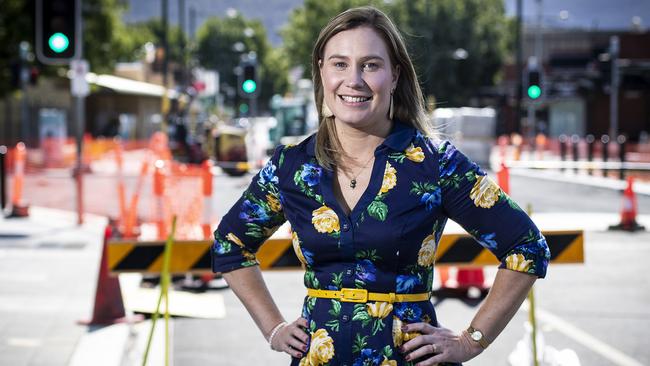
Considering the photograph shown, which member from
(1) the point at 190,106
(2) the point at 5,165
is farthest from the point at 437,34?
(2) the point at 5,165

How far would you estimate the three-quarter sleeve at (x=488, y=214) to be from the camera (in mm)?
3172

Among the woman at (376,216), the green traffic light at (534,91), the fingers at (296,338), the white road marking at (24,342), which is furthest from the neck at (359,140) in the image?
the green traffic light at (534,91)

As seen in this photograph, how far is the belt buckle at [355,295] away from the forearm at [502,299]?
0.34 metres

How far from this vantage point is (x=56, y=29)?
1464cm

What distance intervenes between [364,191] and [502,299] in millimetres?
490

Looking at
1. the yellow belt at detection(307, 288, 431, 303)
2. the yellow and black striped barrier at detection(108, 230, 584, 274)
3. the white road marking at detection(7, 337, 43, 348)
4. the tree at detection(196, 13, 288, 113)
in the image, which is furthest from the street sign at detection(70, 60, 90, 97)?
the tree at detection(196, 13, 288, 113)

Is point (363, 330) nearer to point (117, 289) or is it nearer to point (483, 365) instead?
point (483, 365)

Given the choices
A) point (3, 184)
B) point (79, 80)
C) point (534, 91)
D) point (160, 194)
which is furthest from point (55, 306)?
point (534, 91)

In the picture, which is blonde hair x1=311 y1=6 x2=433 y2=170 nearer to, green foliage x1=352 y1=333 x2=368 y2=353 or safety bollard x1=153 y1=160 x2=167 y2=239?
green foliage x1=352 y1=333 x2=368 y2=353

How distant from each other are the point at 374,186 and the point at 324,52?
0.44 metres

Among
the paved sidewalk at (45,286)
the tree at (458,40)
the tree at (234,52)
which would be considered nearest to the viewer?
the paved sidewalk at (45,286)

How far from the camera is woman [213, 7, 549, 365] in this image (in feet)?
10.3

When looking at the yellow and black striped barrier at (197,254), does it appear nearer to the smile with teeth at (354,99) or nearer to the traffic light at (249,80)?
the smile with teeth at (354,99)

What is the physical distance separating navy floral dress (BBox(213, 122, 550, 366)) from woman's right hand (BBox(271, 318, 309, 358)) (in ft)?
0.07
